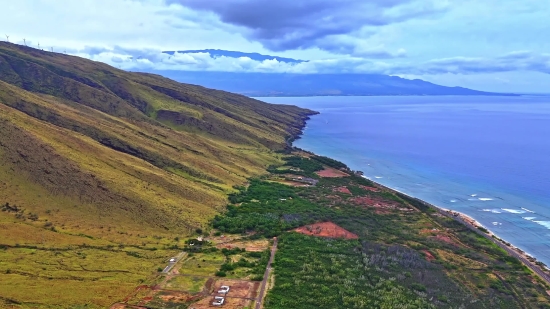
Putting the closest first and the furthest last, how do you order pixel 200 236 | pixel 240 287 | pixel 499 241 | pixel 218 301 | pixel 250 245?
pixel 218 301 → pixel 240 287 → pixel 250 245 → pixel 200 236 → pixel 499 241

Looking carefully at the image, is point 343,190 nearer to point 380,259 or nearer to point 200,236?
point 380,259

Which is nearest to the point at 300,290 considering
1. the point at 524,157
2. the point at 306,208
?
the point at 306,208

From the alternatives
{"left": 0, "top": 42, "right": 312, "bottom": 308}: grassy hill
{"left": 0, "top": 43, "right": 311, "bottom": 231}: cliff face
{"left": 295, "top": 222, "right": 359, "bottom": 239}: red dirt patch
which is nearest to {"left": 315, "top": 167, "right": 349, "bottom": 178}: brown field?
{"left": 0, "top": 42, "right": 312, "bottom": 308}: grassy hill

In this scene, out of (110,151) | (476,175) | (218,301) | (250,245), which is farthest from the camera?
(476,175)

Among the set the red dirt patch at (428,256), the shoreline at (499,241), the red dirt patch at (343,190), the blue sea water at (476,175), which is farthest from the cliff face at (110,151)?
the shoreline at (499,241)

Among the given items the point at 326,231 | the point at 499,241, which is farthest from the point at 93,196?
the point at 499,241

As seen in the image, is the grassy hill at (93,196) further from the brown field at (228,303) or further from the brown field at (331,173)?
the brown field at (331,173)

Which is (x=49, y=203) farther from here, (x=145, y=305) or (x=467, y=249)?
(x=467, y=249)
